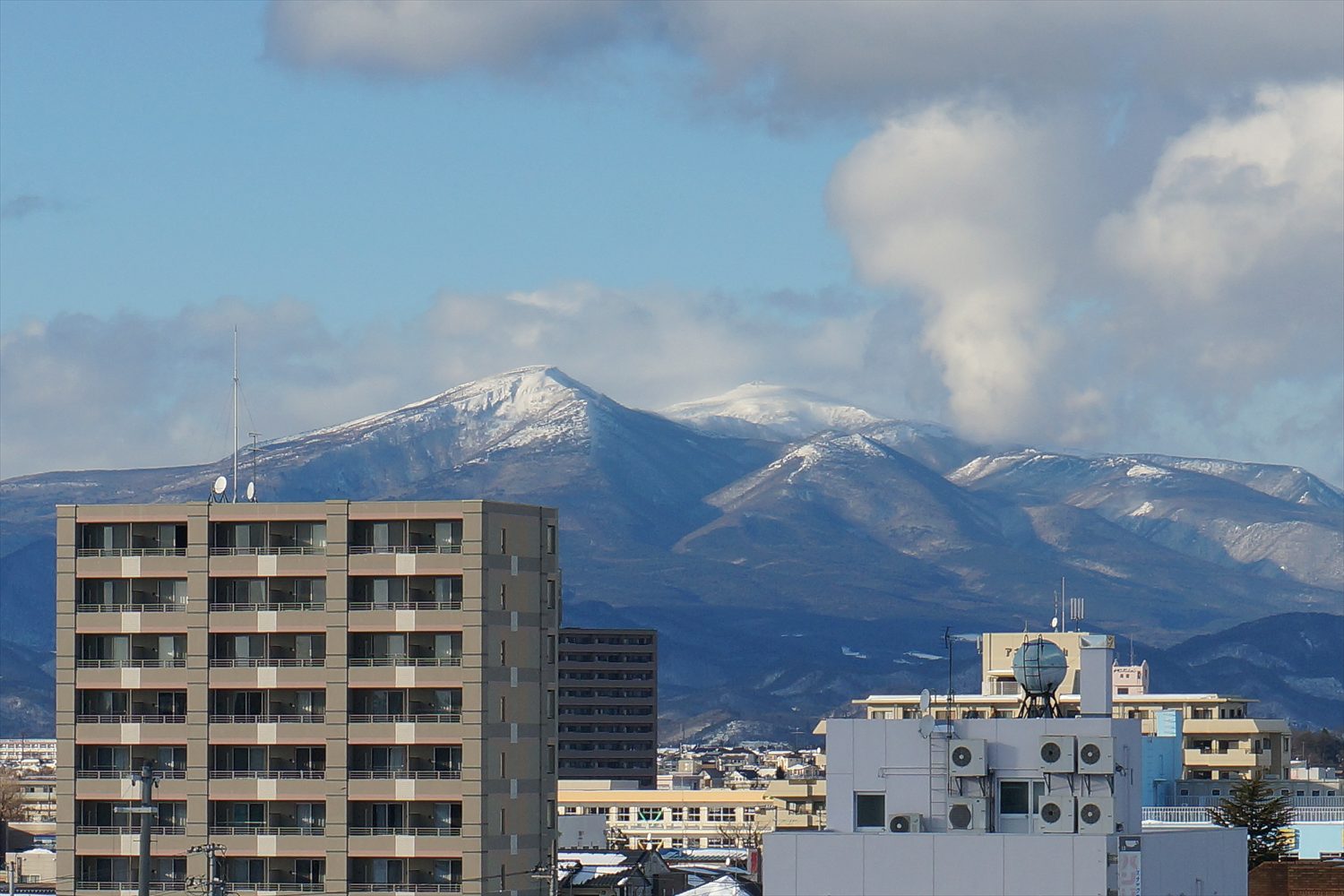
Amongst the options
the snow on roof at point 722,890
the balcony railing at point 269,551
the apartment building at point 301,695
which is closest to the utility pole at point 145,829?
the apartment building at point 301,695

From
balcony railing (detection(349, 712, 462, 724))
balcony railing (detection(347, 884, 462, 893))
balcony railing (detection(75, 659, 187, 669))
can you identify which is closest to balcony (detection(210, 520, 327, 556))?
balcony railing (detection(75, 659, 187, 669))

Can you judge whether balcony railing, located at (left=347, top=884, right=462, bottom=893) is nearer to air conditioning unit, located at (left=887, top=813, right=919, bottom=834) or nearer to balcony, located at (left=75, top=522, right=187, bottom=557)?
balcony, located at (left=75, top=522, right=187, bottom=557)

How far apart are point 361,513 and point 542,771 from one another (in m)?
14.5

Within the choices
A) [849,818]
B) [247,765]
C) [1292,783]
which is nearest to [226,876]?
[247,765]

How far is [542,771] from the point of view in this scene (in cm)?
11181

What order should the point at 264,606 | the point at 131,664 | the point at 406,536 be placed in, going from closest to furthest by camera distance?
the point at 406,536 → the point at 264,606 → the point at 131,664

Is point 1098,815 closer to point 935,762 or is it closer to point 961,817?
point 961,817

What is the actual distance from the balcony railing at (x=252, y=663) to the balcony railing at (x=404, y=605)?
10.6 feet

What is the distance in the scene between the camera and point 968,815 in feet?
235

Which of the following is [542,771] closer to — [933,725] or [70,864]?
[70,864]

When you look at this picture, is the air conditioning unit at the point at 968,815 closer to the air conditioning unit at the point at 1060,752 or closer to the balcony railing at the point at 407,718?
the air conditioning unit at the point at 1060,752

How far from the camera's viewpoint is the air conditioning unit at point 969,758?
71.6 m

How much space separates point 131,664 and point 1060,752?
51.6 m

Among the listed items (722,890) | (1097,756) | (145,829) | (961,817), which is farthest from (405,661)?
(1097,756)
